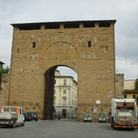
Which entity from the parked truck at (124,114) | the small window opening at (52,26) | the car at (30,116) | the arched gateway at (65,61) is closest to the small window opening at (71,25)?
the arched gateway at (65,61)

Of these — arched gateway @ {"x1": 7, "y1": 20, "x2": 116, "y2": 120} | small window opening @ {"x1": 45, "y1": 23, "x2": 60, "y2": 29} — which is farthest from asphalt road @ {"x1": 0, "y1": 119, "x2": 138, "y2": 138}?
small window opening @ {"x1": 45, "y1": 23, "x2": 60, "y2": 29}

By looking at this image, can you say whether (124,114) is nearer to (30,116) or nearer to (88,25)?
(30,116)

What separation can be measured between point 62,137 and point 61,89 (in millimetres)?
48002

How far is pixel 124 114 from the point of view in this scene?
598 inches

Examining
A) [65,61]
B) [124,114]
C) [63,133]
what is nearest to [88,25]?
[65,61]

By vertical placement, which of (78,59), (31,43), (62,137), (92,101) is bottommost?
(62,137)

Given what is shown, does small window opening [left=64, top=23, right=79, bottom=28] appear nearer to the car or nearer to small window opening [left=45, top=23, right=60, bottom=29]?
small window opening [left=45, top=23, right=60, bottom=29]

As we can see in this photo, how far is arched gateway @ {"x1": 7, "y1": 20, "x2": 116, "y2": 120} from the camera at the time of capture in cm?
2539

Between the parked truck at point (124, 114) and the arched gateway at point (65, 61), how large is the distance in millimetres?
9246

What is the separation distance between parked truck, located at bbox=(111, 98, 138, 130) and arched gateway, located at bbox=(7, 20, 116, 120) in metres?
9.25

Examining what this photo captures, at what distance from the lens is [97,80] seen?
84.0 ft

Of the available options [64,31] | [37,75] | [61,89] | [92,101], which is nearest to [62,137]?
[92,101]

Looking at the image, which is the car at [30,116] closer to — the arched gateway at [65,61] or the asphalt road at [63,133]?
the arched gateway at [65,61]

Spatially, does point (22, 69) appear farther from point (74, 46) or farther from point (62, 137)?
point (62, 137)
